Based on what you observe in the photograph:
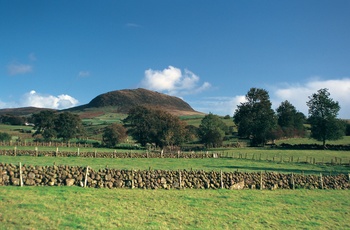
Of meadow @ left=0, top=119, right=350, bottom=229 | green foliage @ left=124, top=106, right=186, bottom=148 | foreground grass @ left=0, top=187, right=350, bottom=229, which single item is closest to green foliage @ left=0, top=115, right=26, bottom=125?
green foliage @ left=124, top=106, right=186, bottom=148

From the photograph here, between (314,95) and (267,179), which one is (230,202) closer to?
(267,179)

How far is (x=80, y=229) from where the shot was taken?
46.4ft

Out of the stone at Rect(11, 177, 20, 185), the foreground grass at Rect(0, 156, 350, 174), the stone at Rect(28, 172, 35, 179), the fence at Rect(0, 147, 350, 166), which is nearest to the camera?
the stone at Rect(11, 177, 20, 185)

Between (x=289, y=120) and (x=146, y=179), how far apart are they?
322ft

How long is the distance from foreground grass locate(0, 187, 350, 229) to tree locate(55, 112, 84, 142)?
228ft

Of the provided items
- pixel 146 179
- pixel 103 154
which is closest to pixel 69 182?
pixel 146 179

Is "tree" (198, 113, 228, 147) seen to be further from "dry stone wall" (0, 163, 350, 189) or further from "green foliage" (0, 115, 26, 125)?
"green foliage" (0, 115, 26, 125)

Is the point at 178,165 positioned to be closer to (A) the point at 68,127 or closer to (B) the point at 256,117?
(B) the point at 256,117

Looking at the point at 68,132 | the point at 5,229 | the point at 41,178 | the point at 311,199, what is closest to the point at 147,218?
the point at 5,229

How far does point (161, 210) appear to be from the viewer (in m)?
18.8

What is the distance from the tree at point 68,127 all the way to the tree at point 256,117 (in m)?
44.3

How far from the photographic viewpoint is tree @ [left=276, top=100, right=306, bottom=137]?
10731 centimetres

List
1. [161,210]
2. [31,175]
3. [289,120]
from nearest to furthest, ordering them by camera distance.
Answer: [161,210], [31,175], [289,120]

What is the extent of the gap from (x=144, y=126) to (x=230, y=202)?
6505 centimetres
